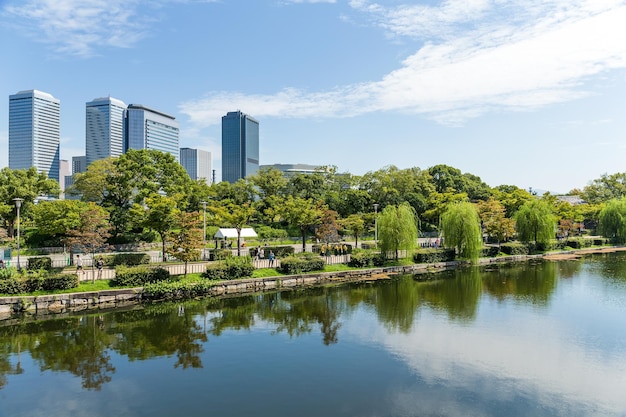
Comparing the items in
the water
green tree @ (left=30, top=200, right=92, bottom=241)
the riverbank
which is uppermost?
green tree @ (left=30, top=200, right=92, bottom=241)

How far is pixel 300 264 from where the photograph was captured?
30.0m

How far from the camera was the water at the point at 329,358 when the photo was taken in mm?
11484

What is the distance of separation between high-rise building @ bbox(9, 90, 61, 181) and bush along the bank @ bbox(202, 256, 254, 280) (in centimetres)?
17937

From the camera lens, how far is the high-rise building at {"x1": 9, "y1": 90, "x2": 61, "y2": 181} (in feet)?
576

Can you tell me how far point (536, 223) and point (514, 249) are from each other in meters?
4.11

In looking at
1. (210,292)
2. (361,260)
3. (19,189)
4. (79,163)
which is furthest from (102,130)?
(210,292)

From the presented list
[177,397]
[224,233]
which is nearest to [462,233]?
[224,233]

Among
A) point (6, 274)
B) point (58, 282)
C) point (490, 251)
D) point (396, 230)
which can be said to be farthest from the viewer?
point (490, 251)

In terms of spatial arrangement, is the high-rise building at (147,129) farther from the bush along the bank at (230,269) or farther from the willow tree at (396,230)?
the bush along the bank at (230,269)

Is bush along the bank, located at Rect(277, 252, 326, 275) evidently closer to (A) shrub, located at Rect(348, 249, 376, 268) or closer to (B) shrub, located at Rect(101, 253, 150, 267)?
(A) shrub, located at Rect(348, 249, 376, 268)

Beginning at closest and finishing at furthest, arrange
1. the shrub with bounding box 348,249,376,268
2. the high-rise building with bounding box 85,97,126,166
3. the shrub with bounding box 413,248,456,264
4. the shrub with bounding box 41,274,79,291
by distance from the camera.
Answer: the shrub with bounding box 41,274,79,291 → the shrub with bounding box 348,249,376,268 → the shrub with bounding box 413,248,456,264 → the high-rise building with bounding box 85,97,126,166

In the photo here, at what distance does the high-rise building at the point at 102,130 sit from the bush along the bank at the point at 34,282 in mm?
174110

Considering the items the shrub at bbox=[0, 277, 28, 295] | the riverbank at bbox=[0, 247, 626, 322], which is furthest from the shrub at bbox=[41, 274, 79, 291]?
the shrub at bbox=[0, 277, 28, 295]

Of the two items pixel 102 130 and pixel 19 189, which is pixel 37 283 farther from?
pixel 102 130
